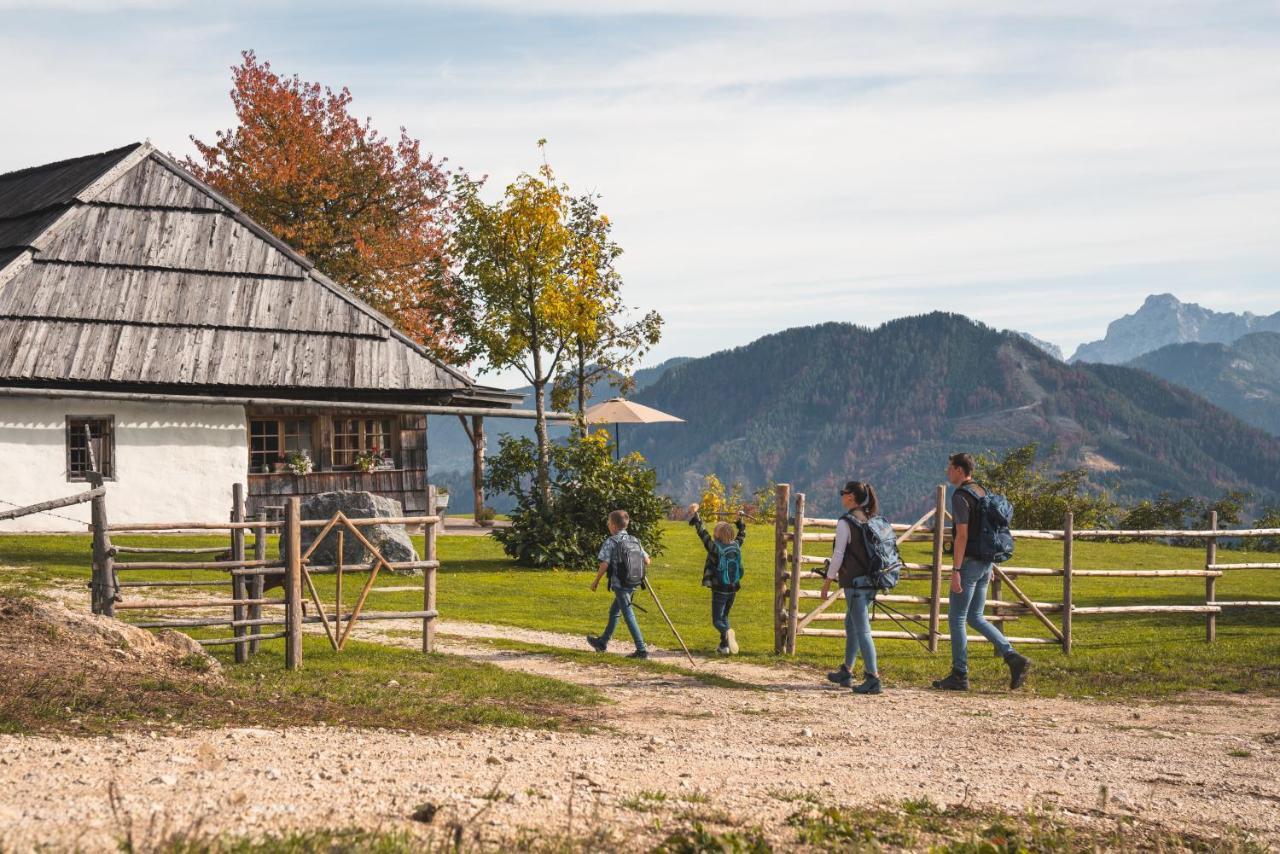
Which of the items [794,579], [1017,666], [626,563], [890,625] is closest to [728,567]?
[794,579]

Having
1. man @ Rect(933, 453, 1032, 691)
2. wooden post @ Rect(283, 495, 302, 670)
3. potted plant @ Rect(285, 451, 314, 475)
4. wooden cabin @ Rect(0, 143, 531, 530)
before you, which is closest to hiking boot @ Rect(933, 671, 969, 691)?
man @ Rect(933, 453, 1032, 691)

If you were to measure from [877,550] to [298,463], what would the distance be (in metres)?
18.4

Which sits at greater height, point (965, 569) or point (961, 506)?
point (961, 506)

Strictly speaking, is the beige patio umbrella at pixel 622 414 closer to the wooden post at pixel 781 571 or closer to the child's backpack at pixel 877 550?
the wooden post at pixel 781 571

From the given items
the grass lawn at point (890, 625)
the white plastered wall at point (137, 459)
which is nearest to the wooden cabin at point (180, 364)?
the white plastered wall at point (137, 459)

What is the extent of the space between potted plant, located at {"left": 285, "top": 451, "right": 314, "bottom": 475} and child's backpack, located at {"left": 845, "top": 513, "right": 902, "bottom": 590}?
18.2 metres

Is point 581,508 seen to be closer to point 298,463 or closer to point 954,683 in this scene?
point 298,463

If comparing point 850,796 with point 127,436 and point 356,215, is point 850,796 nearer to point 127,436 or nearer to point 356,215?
point 127,436

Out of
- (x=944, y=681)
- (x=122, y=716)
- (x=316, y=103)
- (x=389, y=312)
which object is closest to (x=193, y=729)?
(x=122, y=716)

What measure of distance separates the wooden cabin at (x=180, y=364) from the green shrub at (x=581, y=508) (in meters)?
5.56

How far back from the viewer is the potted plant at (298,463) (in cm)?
2725

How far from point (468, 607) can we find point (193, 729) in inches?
366

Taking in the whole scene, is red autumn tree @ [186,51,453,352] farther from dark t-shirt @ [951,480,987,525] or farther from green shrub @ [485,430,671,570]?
dark t-shirt @ [951,480,987,525]

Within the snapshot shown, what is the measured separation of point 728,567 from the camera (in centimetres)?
1417
